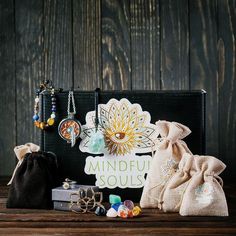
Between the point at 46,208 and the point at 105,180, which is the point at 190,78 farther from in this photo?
the point at 46,208

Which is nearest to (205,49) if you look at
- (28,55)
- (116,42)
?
(116,42)

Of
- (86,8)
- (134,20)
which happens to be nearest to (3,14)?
(86,8)

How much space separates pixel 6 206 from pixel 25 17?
31.9 inches

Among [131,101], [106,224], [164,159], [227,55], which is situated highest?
[227,55]

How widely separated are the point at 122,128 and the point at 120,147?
46 millimetres

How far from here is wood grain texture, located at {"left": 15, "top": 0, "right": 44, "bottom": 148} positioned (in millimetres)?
1774

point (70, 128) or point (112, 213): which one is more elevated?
point (70, 128)

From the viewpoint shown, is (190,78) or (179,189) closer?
(179,189)

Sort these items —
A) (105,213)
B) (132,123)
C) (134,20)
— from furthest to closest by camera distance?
(134,20), (132,123), (105,213)

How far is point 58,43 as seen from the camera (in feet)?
5.81

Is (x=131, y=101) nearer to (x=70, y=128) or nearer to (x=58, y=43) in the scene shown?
(x=70, y=128)

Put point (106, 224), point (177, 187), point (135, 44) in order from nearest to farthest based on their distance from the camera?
point (106, 224)
point (177, 187)
point (135, 44)

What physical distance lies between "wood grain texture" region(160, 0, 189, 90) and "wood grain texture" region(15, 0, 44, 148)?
0.43 m

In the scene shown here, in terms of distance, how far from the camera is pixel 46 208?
3.85ft
